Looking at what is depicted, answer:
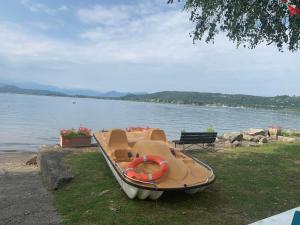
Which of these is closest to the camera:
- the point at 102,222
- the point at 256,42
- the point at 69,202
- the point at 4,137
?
the point at 102,222

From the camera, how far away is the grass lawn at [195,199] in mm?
7559

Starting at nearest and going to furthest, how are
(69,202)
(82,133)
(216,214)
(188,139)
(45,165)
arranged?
(216,214) < (69,202) < (45,165) < (188,139) < (82,133)

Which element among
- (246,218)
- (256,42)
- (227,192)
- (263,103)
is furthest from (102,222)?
(263,103)

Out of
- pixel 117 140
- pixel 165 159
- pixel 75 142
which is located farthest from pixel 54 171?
pixel 75 142

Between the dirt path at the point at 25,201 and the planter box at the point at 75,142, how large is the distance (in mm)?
3776

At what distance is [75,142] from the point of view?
55.2ft

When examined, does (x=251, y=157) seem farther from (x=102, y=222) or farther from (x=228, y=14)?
(x=102, y=222)

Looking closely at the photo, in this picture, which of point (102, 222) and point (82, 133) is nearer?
point (102, 222)

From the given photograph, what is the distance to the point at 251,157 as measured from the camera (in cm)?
1438

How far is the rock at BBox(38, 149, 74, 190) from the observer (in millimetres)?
10211

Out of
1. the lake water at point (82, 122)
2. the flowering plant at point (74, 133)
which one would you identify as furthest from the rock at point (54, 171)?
the lake water at point (82, 122)

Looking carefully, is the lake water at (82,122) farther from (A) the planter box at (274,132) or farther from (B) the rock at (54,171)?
(A) the planter box at (274,132)

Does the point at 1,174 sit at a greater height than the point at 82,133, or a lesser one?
lesser

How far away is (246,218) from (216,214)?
643 millimetres
